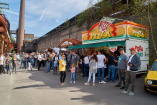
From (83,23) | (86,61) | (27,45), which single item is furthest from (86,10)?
(27,45)

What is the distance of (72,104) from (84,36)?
815 cm

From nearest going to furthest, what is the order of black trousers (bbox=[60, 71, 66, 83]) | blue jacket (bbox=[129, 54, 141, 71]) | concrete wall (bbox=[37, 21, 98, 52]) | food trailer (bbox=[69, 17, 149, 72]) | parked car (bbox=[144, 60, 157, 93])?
1. parked car (bbox=[144, 60, 157, 93])
2. blue jacket (bbox=[129, 54, 141, 71])
3. black trousers (bbox=[60, 71, 66, 83])
4. food trailer (bbox=[69, 17, 149, 72])
5. concrete wall (bbox=[37, 21, 98, 52])

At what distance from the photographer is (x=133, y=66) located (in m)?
5.30

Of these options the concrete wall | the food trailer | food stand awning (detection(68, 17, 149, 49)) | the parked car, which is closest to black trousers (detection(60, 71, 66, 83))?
the food trailer

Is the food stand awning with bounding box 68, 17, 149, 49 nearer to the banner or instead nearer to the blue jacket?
the banner

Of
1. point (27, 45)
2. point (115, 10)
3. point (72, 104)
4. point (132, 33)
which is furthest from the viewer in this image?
point (27, 45)

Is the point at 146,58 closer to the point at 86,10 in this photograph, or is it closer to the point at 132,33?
the point at 132,33

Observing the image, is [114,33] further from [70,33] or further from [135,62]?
[70,33]

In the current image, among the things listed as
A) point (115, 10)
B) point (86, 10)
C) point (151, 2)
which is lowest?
point (151, 2)

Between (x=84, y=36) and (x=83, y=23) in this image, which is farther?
(x=83, y=23)

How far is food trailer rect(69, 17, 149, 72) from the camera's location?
8.23 metres

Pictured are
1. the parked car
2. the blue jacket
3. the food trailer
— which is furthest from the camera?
the food trailer

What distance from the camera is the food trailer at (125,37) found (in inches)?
324

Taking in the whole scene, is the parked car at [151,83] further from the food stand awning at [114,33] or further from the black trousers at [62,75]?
the black trousers at [62,75]
